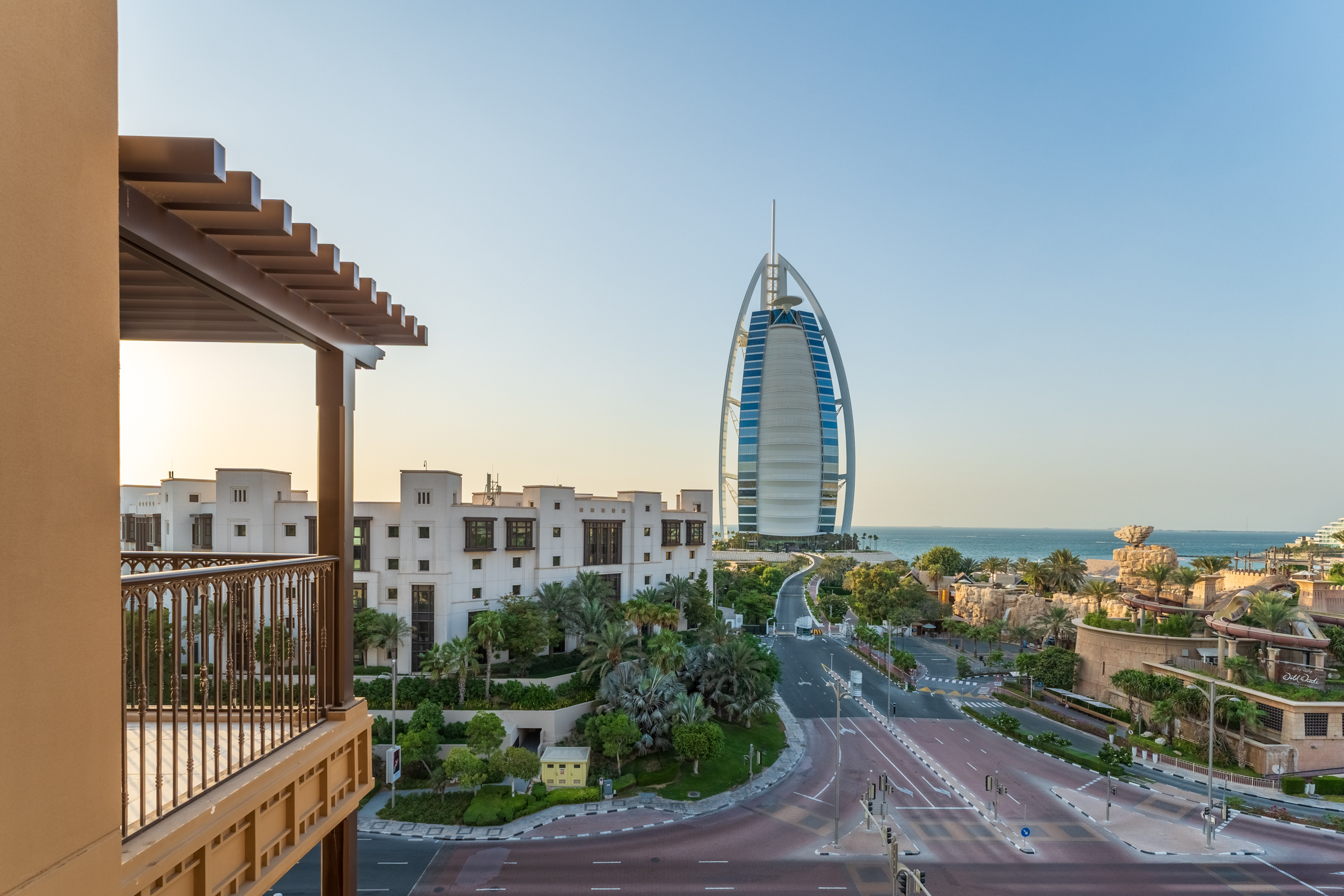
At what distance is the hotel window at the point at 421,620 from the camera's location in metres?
36.3

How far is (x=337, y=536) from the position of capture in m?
5.85

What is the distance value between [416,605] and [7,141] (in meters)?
37.4

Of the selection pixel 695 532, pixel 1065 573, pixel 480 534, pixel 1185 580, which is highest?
pixel 480 534

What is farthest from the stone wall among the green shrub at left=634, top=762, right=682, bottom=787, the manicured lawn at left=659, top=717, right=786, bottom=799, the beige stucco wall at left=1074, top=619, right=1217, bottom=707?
the green shrub at left=634, top=762, right=682, bottom=787

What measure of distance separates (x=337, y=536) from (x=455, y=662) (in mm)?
29460

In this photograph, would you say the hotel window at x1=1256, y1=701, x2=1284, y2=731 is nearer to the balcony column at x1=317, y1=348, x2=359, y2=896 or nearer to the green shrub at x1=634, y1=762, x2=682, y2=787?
the green shrub at x1=634, y1=762, x2=682, y2=787

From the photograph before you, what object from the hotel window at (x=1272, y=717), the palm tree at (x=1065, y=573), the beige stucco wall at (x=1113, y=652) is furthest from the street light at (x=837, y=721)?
the palm tree at (x=1065, y=573)

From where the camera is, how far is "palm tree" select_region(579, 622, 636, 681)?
3503 cm

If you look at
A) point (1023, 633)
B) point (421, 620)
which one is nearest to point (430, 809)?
point (421, 620)

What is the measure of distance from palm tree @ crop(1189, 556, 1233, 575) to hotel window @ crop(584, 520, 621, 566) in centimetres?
5318

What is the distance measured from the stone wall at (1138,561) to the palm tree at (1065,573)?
3.51 metres

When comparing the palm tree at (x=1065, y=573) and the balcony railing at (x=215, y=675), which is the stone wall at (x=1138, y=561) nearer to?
the palm tree at (x=1065, y=573)

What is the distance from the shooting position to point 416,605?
120 ft

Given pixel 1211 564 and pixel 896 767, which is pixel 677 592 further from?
pixel 1211 564
